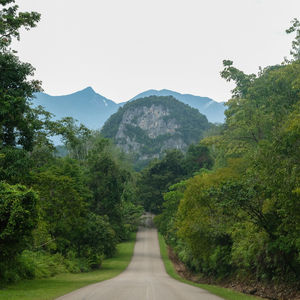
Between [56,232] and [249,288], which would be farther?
[56,232]

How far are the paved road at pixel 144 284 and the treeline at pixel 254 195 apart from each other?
369 centimetres

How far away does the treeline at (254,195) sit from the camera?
47.3 ft

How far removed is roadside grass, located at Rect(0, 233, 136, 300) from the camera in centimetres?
1342

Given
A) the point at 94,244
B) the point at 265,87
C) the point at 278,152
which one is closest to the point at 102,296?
the point at 278,152

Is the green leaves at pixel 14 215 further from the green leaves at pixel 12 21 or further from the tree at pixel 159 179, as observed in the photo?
the tree at pixel 159 179

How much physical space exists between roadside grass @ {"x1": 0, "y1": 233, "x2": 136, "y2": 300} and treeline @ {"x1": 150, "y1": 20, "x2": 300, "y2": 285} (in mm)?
7236

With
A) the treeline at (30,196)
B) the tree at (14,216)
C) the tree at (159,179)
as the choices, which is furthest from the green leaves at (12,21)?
the tree at (159,179)

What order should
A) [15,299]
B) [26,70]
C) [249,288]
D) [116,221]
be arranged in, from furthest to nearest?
1. [116,221]
2. [249,288]
3. [26,70]
4. [15,299]

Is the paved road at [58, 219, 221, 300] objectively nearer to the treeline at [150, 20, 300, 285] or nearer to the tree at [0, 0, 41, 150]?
the treeline at [150, 20, 300, 285]

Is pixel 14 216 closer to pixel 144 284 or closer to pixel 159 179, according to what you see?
pixel 144 284

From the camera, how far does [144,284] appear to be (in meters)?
19.3

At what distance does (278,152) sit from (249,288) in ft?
33.0

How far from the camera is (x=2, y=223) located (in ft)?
45.7

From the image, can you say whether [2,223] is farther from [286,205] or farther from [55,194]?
[55,194]
